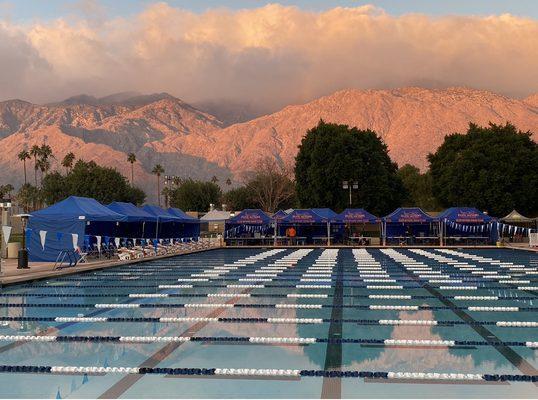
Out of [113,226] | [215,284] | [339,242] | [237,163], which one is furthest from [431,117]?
[215,284]

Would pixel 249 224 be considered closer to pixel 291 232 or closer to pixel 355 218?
pixel 291 232

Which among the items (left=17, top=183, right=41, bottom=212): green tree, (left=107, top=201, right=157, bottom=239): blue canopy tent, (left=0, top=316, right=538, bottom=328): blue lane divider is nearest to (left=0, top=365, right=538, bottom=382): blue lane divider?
(left=0, top=316, right=538, bottom=328): blue lane divider

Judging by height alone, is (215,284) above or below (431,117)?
below

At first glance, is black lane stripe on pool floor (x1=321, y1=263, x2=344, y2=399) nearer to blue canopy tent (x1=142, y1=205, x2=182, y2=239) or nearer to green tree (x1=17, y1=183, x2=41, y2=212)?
blue canopy tent (x1=142, y1=205, x2=182, y2=239)

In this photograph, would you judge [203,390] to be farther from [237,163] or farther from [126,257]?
[237,163]

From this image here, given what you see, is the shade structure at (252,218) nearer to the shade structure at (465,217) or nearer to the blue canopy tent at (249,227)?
the blue canopy tent at (249,227)

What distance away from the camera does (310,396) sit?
205 inches

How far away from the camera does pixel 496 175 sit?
46500 millimetres

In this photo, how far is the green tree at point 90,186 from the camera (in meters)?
69.0

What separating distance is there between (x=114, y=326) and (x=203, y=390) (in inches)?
157

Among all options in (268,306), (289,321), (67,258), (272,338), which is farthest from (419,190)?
(272,338)

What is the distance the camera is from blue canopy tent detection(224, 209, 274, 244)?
35438 mm

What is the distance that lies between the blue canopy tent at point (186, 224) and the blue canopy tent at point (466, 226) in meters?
15.1

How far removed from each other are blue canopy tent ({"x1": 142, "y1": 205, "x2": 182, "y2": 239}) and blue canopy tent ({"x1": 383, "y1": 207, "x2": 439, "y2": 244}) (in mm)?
12395
